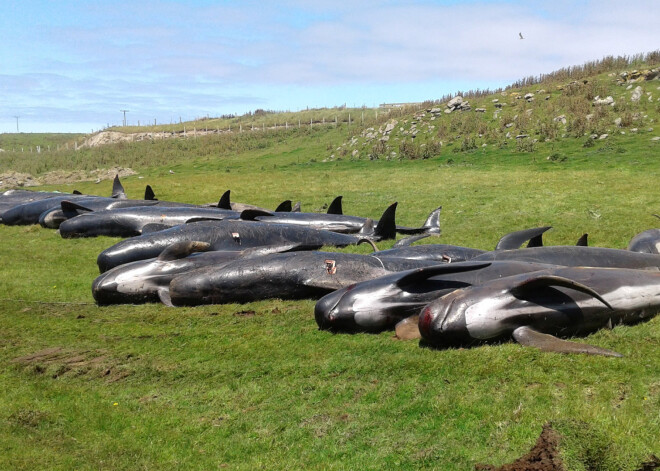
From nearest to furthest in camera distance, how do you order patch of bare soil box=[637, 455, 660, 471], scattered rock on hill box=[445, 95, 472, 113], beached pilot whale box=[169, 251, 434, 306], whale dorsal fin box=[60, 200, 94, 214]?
patch of bare soil box=[637, 455, 660, 471] → beached pilot whale box=[169, 251, 434, 306] → whale dorsal fin box=[60, 200, 94, 214] → scattered rock on hill box=[445, 95, 472, 113]

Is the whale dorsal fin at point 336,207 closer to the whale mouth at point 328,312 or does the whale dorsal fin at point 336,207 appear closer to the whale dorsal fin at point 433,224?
the whale dorsal fin at point 433,224

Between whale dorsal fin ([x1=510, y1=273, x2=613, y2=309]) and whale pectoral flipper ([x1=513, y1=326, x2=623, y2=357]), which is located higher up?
whale dorsal fin ([x1=510, y1=273, x2=613, y2=309])

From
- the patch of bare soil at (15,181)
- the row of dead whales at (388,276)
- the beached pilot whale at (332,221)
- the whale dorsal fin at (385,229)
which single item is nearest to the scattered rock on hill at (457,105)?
the row of dead whales at (388,276)

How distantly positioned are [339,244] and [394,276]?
5539 mm

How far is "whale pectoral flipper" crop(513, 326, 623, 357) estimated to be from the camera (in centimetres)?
711

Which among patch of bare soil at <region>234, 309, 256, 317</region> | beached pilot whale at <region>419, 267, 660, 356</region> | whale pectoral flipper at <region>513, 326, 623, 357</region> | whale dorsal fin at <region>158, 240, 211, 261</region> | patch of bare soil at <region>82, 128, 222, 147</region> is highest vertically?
patch of bare soil at <region>82, 128, 222, 147</region>

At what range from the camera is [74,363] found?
838cm

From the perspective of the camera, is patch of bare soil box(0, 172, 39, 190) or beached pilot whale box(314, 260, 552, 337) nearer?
beached pilot whale box(314, 260, 552, 337)

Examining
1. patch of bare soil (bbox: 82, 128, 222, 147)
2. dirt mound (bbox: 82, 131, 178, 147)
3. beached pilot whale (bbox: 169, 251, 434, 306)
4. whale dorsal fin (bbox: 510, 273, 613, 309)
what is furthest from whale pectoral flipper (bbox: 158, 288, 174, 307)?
dirt mound (bbox: 82, 131, 178, 147)

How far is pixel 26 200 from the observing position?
990 inches

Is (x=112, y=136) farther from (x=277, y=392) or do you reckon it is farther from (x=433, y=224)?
(x=277, y=392)

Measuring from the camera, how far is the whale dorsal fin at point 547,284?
25.1 ft

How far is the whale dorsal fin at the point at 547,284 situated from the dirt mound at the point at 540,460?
2.76 m

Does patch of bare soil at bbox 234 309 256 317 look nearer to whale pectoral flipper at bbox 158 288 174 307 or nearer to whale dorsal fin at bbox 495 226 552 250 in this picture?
whale pectoral flipper at bbox 158 288 174 307
